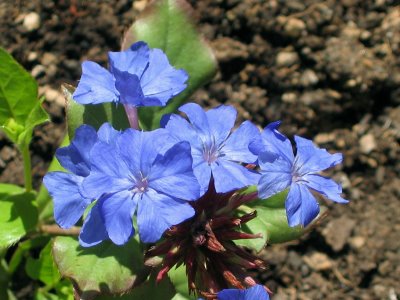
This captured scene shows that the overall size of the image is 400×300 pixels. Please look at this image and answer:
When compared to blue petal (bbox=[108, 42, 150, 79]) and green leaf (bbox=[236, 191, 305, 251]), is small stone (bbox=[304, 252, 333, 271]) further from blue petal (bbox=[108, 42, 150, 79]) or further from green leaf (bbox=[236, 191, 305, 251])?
blue petal (bbox=[108, 42, 150, 79])

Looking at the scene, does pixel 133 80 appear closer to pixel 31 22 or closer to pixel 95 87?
pixel 95 87

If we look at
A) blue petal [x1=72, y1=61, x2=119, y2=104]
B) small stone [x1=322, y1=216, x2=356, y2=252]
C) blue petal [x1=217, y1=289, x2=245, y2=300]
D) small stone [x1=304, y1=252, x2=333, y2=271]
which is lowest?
small stone [x1=304, y1=252, x2=333, y2=271]

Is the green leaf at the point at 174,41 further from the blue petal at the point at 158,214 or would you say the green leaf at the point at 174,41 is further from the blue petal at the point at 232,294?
the blue petal at the point at 232,294

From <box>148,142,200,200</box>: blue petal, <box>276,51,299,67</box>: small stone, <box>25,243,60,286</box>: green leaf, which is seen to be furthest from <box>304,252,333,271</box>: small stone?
<box>148,142,200,200</box>: blue petal

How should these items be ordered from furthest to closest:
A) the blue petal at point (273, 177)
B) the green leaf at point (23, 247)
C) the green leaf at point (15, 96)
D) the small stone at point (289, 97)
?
the small stone at point (289, 97) → the green leaf at point (23, 247) → the green leaf at point (15, 96) → the blue petal at point (273, 177)

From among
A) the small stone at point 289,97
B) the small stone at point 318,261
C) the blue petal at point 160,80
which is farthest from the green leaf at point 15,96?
the small stone at point 318,261

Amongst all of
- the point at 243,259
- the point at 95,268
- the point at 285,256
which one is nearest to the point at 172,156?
the point at 243,259

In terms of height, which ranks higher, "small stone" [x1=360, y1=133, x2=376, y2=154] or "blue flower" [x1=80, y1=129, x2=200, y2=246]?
"blue flower" [x1=80, y1=129, x2=200, y2=246]
